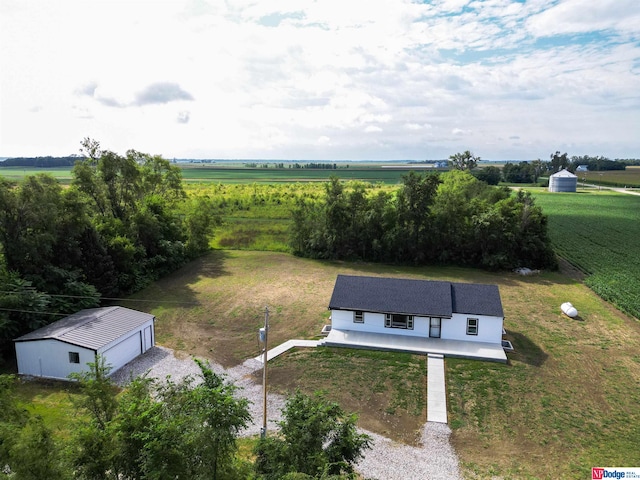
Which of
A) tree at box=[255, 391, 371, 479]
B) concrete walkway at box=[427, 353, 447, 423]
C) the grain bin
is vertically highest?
the grain bin

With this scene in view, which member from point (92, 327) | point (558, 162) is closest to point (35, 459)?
point (92, 327)

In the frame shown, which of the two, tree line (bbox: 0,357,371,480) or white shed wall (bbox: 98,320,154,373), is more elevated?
tree line (bbox: 0,357,371,480)

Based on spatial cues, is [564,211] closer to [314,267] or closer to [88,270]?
[314,267]

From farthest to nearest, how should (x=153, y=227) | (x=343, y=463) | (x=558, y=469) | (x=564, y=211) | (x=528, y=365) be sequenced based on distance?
(x=564, y=211) < (x=153, y=227) < (x=528, y=365) < (x=558, y=469) < (x=343, y=463)

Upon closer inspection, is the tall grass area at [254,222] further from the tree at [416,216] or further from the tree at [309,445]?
the tree at [309,445]

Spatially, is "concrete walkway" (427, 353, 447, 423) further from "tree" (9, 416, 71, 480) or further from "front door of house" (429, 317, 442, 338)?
"tree" (9, 416, 71, 480)

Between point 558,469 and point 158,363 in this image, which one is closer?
point 558,469

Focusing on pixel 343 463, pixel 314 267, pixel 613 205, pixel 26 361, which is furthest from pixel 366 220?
pixel 613 205

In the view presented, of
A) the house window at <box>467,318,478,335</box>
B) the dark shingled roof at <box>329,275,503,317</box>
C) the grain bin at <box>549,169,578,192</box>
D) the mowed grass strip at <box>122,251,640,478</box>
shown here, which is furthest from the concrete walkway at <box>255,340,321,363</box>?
the grain bin at <box>549,169,578,192</box>
